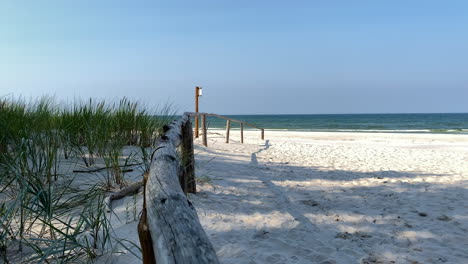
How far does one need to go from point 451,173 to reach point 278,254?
18.1 ft

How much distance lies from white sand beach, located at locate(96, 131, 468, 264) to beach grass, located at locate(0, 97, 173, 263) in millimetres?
382

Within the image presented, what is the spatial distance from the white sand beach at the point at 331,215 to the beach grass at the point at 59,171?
38cm

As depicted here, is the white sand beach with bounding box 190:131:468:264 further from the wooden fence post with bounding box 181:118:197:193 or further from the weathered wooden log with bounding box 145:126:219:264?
the weathered wooden log with bounding box 145:126:219:264

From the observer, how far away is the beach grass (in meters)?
1.95

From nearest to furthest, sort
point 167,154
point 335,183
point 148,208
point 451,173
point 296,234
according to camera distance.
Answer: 1. point 148,208
2. point 167,154
3. point 296,234
4. point 335,183
5. point 451,173

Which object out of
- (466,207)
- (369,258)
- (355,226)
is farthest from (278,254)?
(466,207)

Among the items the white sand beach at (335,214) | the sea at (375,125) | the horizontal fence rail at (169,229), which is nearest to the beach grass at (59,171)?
the horizontal fence rail at (169,229)

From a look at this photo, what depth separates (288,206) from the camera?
401cm

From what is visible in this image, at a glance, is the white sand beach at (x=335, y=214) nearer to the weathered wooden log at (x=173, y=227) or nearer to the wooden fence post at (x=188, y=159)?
the wooden fence post at (x=188, y=159)

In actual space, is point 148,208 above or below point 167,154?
below

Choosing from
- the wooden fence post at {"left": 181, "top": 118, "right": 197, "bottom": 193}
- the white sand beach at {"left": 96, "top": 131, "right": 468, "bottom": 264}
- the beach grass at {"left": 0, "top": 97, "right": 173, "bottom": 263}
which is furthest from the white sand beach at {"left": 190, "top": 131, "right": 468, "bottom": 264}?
the beach grass at {"left": 0, "top": 97, "right": 173, "bottom": 263}

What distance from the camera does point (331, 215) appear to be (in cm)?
372

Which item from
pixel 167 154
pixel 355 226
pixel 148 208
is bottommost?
pixel 355 226

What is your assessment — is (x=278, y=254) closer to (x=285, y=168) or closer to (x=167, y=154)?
(x=167, y=154)
